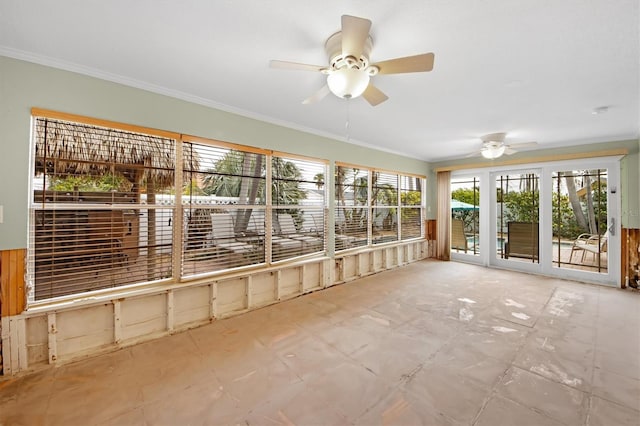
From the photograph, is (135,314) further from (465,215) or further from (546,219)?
(546,219)

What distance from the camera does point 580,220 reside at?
4941 millimetres

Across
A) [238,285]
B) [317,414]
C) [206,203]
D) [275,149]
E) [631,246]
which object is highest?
[275,149]

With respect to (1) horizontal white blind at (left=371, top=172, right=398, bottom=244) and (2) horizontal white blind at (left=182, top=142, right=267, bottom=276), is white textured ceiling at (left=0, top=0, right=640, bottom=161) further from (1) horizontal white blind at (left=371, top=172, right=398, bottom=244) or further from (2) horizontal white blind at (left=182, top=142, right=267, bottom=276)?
(1) horizontal white blind at (left=371, top=172, right=398, bottom=244)

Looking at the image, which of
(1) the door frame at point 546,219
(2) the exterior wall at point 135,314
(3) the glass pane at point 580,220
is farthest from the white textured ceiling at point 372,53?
(2) the exterior wall at point 135,314

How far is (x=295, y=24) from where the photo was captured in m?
1.82

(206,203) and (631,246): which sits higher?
(206,203)

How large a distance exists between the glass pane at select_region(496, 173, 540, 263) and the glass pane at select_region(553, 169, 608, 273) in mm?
320

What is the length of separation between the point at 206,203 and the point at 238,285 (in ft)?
3.69

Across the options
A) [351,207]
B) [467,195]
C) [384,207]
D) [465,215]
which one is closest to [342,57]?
[351,207]

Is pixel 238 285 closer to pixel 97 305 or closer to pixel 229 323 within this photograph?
pixel 229 323

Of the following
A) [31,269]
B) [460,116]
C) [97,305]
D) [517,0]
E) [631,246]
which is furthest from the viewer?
[631,246]

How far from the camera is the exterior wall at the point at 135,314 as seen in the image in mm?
2207

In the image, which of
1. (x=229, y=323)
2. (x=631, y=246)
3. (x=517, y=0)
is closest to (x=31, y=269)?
(x=229, y=323)

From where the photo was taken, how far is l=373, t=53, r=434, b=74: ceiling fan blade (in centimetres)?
175
